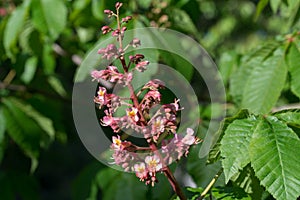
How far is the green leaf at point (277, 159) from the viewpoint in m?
0.92

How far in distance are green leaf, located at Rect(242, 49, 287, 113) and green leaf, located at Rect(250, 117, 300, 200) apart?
0.38m

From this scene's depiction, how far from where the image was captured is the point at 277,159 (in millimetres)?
952

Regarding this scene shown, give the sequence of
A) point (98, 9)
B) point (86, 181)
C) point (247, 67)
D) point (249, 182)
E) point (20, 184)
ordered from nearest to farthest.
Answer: point (249, 182) → point (247, 67) → point (98, 9) → point (86, 181) → point (20, 184)

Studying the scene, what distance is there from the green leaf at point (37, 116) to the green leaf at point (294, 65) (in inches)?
43.9

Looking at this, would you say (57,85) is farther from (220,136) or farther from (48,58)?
(220,136)

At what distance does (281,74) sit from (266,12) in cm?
318

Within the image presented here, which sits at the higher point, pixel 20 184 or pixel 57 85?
pixel 57 85

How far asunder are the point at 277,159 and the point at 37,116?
1411 millimetres

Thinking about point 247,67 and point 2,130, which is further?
point 2,130

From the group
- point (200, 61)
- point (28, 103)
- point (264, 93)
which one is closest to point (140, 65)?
point (264, 93)

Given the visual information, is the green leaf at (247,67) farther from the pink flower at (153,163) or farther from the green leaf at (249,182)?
the pink flower at (153,163)

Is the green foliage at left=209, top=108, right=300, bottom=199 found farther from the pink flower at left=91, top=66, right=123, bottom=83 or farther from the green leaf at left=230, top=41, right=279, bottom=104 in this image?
the green leaf at left=230, top=41, right=279, bottom=104

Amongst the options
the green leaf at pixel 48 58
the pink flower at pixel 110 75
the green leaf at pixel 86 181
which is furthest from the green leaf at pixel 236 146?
the green leaf at pixel 48 58

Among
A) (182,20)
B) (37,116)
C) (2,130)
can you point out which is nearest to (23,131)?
(2,130)
